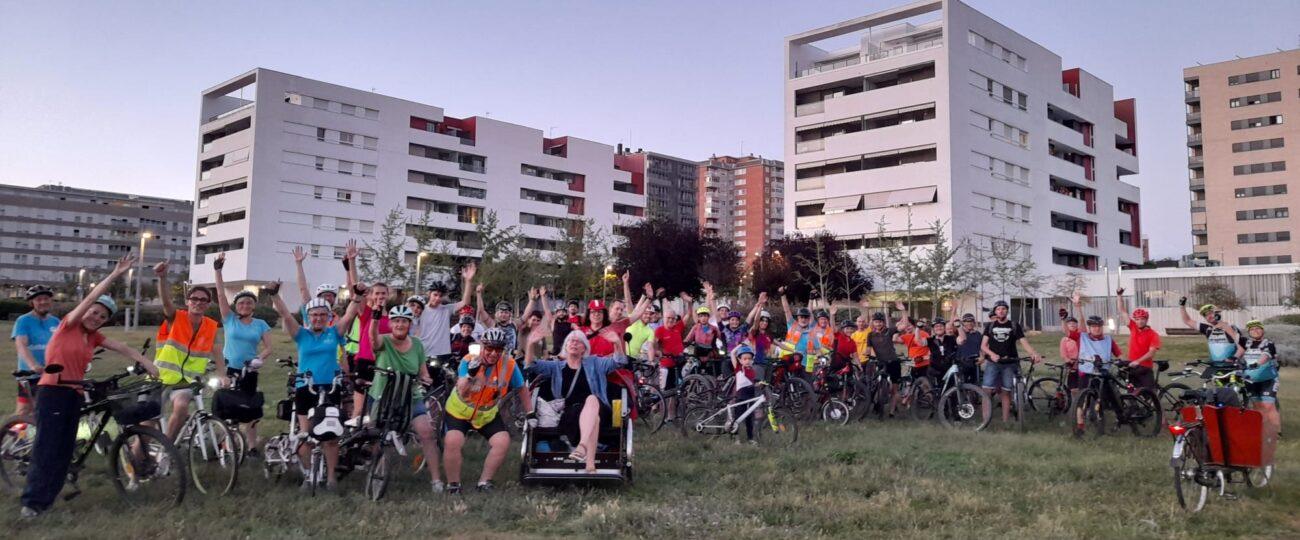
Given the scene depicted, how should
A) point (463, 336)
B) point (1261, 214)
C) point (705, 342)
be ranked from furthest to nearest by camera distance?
point (1261, 214)
point (705, 342)
point (463, 336)

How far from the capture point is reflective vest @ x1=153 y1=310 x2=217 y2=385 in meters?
8.34

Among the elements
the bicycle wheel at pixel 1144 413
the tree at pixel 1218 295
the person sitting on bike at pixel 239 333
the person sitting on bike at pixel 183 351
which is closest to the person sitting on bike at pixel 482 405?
the person sitting on bike at pixel 239 333

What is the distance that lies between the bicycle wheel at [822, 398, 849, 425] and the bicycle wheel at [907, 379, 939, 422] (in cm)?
107

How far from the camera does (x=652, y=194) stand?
149500 millimetres

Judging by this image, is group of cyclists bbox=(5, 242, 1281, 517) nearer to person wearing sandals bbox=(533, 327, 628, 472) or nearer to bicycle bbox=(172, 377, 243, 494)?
person wearing sandals bbox=(533, 327, 628, 472)

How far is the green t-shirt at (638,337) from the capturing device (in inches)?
525

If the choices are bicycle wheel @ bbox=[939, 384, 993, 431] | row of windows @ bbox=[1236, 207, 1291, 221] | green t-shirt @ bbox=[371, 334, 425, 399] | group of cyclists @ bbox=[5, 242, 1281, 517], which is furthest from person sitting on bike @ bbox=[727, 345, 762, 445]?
row of windows @ bbox=[1236, 207, 1291, 221]

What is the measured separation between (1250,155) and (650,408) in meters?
94.5

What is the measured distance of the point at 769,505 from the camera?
769 centimetres

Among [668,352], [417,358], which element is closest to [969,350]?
[668,352]

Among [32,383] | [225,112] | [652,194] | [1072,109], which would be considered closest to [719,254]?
[1072,109]

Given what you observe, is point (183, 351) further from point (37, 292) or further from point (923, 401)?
point (923, 401)

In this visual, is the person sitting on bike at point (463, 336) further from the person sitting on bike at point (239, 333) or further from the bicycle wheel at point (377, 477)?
the bicycle wheel at point (377, 477)

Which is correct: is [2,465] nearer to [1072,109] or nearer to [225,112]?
[1072,109]
